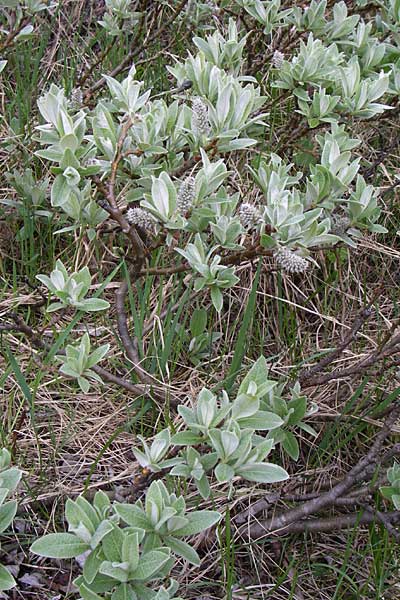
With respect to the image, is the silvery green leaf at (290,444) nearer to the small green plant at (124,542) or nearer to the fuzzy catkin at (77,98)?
the small green plant at (124,542)

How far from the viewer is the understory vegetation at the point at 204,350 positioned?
157cm

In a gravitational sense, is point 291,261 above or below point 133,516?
above

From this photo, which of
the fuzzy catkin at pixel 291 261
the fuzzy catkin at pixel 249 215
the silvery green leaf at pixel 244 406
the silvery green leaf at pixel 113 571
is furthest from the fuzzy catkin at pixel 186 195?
the silvery green leaf at pixel 113 571

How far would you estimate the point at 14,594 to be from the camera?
1.77 m

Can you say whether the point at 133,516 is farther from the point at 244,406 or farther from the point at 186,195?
the point at 186,195

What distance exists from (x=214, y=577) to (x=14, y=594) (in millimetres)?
485

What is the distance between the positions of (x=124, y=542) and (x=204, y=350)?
1.09 m

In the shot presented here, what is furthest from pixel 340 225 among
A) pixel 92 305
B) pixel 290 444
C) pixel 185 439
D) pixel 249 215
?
pixel 185 439

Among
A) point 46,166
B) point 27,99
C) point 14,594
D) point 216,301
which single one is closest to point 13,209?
point 46,166

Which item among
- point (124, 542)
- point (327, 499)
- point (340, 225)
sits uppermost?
point (340, 225)

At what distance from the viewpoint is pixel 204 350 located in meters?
2.34

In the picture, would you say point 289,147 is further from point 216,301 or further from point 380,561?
point 380,561

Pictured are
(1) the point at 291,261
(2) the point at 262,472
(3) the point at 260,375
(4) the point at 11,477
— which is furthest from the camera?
Answer: (1) the point at 291,261

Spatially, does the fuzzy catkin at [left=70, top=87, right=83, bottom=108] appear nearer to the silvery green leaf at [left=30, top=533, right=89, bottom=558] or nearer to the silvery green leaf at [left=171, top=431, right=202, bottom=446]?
the silvery green leaf at [left=171, top=431, right=202, bottom=446]
